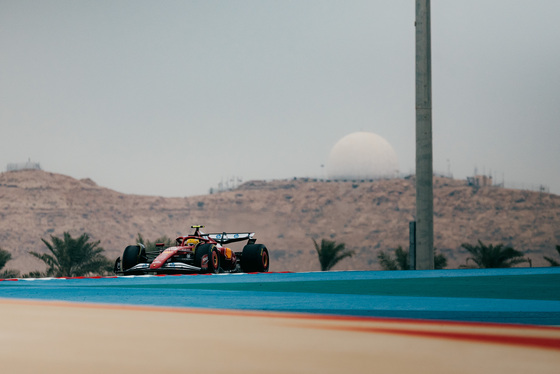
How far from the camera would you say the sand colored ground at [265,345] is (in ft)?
10.9

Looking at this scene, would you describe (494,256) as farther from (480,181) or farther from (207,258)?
(480,181)

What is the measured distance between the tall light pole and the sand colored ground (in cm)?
1267

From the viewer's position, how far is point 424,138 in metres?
17.7

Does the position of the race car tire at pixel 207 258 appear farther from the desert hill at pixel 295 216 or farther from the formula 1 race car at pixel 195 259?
the desert hill at pixel 295 216

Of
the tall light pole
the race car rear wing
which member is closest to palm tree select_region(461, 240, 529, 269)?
the tall light pole

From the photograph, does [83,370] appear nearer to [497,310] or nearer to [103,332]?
[103,332]

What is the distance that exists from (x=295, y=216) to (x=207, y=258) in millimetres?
79629

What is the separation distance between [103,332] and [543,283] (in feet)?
21.8

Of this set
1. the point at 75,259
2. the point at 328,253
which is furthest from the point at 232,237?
the point at 75,259

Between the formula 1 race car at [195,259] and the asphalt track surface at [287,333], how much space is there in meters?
7.49

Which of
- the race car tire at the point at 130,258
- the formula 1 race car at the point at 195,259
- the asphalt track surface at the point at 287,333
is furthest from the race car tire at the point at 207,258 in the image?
the asphalt track surface at the point at 287,333

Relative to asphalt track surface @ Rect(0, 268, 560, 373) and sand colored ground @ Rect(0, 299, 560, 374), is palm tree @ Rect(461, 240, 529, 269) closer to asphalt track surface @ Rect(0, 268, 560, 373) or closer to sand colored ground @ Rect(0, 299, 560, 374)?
asphalt track surface @ Rect(0, 268, 560, 373)

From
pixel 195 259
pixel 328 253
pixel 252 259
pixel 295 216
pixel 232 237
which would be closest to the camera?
pixel 195 259

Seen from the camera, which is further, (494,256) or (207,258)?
(494,256)
